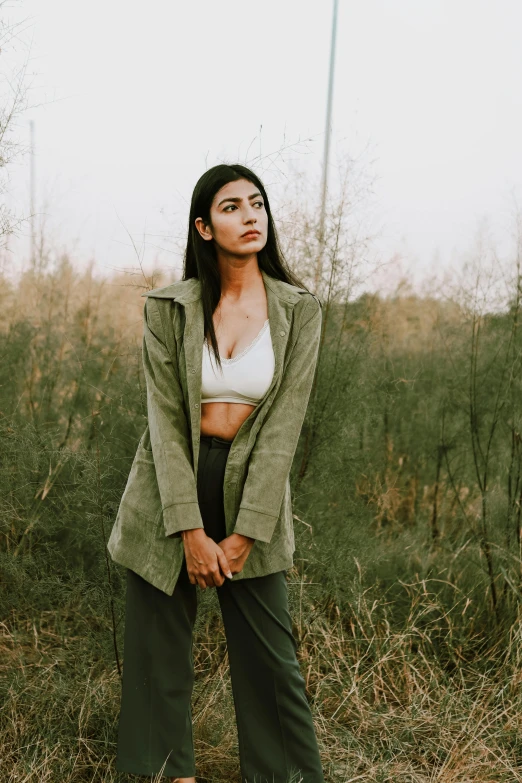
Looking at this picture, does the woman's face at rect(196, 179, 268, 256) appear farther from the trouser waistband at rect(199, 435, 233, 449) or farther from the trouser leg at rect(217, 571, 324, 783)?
the trouser leg at rect(217, 571, 324, 783)

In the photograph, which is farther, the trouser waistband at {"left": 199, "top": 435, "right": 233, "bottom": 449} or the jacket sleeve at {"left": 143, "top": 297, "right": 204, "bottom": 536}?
the trouser waistband at {"left": 199, "top": 435, "right": 233, "bottom": 449}

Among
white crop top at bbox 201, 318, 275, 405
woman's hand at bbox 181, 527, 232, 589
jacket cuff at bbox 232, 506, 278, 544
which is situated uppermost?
white crop top at bbox 201, 318, 275, 405

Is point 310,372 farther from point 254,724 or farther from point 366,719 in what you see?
point 366,719

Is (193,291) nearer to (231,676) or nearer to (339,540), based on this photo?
(231,676)

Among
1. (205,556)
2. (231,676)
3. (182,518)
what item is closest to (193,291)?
(182,518)

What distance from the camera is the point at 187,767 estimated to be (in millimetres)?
2316

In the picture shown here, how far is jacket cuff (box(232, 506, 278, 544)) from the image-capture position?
6.99ft

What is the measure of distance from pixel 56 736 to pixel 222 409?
128cm

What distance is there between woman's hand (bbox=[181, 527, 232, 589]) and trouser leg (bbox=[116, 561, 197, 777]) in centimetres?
16

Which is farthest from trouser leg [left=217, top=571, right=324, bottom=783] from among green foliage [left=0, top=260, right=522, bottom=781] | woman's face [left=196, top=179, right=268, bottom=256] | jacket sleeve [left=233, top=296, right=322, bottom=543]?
woman's face [left=196, top=179, right=268, bottom=256]

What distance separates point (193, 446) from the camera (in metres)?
2.21

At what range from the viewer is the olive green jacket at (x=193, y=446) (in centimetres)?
216

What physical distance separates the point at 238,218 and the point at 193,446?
67 centimetres

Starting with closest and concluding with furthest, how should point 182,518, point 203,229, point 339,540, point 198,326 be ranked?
point 182,518
point 198,326
point 203,229
point 339,540
